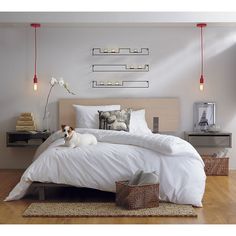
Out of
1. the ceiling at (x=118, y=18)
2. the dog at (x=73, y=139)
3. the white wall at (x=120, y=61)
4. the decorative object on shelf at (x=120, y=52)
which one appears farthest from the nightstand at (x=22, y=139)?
the dog at (x=73, y=139)

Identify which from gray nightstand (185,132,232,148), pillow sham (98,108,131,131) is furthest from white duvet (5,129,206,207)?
gray nightstand (185,132,232,148)

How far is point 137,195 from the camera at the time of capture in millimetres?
4223

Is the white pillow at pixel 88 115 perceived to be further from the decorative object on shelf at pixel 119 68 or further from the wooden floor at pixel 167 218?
the wooden floor at pixel 167 218

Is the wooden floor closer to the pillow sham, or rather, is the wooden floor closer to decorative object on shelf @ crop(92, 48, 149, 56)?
the pillow sham

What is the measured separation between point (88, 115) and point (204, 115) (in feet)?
5.63

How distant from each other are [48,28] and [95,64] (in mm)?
856

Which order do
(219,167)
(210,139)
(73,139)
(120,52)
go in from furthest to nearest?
(120,52) < (210,139) < (219,167) < (73,139)

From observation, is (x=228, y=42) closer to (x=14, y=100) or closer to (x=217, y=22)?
(x=217, y=22)

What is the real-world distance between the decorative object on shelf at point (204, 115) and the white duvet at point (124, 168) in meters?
2.41

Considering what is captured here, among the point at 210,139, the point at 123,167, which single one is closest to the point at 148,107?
the point at 210,139

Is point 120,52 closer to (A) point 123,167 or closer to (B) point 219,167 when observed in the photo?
(B) point 219,167

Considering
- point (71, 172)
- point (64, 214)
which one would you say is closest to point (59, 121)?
point (71, 172)

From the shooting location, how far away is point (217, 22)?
6.32 m

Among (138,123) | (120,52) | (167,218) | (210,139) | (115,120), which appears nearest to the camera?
(167,218)
